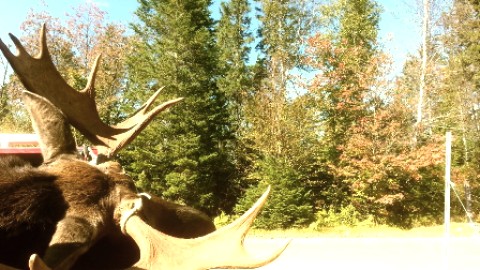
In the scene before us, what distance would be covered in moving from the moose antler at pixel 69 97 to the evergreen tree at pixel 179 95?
65.5 ft

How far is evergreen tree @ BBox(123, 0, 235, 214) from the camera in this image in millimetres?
23891

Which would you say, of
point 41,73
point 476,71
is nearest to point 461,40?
point 476,71

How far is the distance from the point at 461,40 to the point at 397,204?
36.7 feet

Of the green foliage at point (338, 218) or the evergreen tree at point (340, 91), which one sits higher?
the evergreen tree at point (340, 91)

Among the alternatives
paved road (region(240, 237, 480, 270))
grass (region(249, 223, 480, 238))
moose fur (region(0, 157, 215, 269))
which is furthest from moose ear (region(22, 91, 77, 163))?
grass (region(249, 223, 480, 238))

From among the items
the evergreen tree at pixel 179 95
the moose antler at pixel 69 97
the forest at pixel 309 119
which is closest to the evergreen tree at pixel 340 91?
the forest at pixel 309 119

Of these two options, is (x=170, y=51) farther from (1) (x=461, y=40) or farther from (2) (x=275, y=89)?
(1) (x=461, y=40)

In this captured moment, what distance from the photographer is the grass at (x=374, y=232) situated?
796 inches

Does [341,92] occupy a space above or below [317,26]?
below

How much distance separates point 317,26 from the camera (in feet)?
105

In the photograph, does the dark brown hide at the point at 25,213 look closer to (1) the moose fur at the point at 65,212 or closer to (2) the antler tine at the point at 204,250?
(1) the moose fur at the point at 65,212

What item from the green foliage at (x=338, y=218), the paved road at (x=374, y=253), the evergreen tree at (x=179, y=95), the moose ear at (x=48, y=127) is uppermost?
the evergreen tree at (x=179, y=95)

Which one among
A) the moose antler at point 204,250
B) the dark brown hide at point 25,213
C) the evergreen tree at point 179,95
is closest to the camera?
the dark brown hide at point 25,213

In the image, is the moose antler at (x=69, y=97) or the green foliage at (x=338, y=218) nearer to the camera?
the moose antler at (x=69, y=97)
